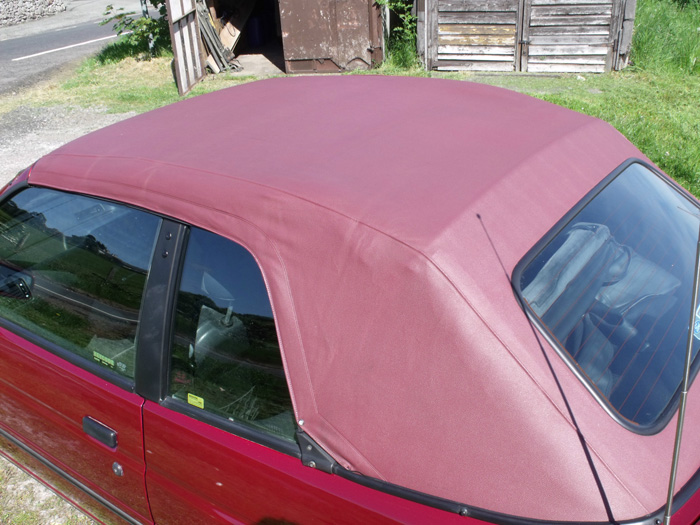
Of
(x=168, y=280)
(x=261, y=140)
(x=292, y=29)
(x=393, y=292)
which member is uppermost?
(x=261, y=140)

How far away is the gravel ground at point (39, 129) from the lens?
8125 millimetres

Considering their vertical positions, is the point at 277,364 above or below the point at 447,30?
above

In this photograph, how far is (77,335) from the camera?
2352mm

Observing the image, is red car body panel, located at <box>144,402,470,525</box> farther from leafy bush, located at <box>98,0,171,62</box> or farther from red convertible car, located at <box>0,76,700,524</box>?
leafy bush, located at <box>98,0,171,62</box>

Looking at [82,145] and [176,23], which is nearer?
[82,145]

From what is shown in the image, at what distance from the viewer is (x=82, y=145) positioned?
245 centimetres

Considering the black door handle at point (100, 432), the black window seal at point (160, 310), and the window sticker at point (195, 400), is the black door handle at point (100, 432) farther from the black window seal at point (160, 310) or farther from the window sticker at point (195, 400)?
the window sticker at point (195, 400)

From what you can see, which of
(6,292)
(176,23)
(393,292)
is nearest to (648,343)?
(393,292)

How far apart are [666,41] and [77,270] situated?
1009 cm

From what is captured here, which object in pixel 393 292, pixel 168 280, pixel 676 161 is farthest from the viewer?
pixel 676 161

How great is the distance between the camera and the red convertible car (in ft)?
4.87

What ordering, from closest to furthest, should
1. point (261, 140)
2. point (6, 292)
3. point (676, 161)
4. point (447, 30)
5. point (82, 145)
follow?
point (261, 140) → point (82, 145) → point (6, 292) → point (676, 161) → point (447, 30)

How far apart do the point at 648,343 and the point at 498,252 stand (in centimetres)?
52

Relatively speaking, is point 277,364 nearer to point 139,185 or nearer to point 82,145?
point 139,185
